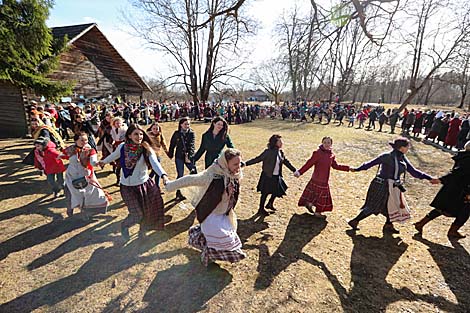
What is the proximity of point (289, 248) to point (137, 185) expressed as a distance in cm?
254

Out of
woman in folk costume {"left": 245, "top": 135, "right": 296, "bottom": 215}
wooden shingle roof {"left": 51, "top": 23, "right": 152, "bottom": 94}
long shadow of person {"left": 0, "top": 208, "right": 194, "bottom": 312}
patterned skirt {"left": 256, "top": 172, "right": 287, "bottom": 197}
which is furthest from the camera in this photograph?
wooden shingle roof {"left": 51, "top": 23, "right": 152, "bottom": 94}

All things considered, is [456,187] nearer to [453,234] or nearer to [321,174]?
[453,234]

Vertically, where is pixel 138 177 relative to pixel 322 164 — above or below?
above

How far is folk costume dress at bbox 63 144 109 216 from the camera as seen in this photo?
4230mm

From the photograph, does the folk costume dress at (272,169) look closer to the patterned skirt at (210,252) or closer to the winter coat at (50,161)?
the patterned skirt at (210,252)

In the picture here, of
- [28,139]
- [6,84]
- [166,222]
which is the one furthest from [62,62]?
[166,222]

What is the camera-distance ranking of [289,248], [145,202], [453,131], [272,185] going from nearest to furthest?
[145,202] → [289,248] → [272,185] → [453,131]

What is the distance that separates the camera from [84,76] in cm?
1630

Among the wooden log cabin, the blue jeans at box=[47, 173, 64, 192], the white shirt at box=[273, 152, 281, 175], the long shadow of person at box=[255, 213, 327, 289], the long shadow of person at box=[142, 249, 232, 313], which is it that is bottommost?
the long shadow of person at box=[255, 213, 327, 289]

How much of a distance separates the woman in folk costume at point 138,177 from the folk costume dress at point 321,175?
269cm

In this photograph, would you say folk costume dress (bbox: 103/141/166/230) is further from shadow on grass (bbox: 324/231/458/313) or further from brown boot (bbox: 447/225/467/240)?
brown boot (bbox: 447/225/467/240)

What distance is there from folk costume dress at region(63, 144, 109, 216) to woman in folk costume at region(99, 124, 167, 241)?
881mm

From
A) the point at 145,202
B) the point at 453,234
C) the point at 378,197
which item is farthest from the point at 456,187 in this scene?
the point at 145,202

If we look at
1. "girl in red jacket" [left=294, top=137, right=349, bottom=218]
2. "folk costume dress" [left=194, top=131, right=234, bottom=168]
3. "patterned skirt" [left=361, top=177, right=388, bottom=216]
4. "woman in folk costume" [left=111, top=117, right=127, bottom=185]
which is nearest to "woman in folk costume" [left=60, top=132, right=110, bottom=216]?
"woman in folk costume" [left=111, top=117, right=127, bottom=185]
